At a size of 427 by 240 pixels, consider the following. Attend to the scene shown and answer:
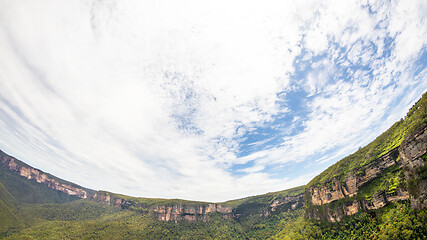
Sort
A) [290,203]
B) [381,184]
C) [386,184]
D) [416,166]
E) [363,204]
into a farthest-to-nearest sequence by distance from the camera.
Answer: [290,203] → [363,204] → [381,184] → [386,184] → [416,166]

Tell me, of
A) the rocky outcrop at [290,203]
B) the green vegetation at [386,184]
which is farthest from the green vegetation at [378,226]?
the rocky outcrop at [290,203]

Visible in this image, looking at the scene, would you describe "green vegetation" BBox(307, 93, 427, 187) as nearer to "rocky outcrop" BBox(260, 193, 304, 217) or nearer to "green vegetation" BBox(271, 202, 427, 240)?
"green vegetation" BBox(271, 202, 427, 240)

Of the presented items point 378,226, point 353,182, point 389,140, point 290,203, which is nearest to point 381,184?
point 353,182

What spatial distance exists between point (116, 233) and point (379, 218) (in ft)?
622

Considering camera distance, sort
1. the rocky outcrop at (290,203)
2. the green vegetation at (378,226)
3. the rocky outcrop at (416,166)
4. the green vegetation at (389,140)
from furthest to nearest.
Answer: the rocky outcrop at (290,203)
the green vegetation at (389,140)
the rocky outcrop at (416,166)
the green vegetation at (378,226)

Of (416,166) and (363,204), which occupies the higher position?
(416,166)

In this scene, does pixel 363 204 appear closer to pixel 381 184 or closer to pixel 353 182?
pixel 353 182

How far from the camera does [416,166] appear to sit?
51.3 metres

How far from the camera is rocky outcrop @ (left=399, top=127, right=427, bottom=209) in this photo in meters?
48.0

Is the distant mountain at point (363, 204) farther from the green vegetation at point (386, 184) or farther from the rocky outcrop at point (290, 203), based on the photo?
the rocky outcrop at point (290, 203)

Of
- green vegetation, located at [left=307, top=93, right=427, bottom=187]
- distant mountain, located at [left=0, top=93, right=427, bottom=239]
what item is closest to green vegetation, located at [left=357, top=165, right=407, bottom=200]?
distant mountain, located at [left=0, top=93, right=427, bottom=239]

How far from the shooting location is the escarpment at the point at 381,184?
5075 cm

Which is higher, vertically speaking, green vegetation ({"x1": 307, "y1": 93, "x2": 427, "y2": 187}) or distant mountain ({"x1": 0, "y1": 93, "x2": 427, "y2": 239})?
green vegetation ({"x1": 307, "y1": 93, "x2": 427, "y2": 187})

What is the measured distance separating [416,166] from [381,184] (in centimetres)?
2272
